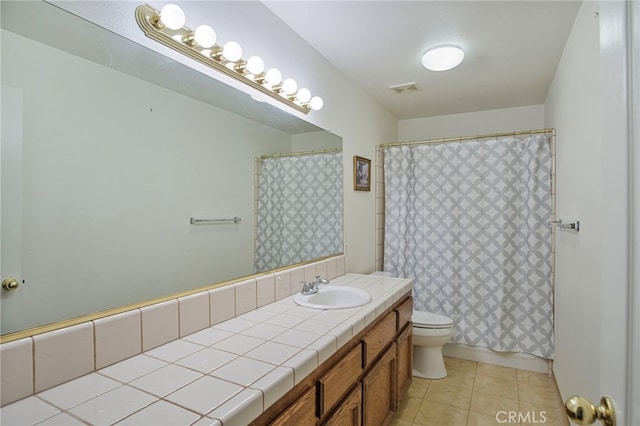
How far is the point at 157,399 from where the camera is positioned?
79 centimetres

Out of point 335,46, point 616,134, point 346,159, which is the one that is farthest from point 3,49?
point 346,159

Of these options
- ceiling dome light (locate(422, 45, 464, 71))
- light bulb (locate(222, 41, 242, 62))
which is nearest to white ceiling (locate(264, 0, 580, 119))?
ceiling dome light (locate(422, 45, 464, 71))

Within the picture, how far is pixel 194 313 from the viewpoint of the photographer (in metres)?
1.23

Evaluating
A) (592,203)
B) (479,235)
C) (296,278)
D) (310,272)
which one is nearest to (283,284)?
(296,278)

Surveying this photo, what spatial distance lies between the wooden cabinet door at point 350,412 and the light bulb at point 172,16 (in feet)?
4.81

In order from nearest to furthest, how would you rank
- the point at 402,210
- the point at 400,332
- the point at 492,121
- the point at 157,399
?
1. the point at 157,399
2. the point at 400,332
3. the point at 402,210
4. the point at 492,121

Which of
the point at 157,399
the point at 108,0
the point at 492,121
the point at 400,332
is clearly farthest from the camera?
the point at 492,121

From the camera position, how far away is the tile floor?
6.63 ft

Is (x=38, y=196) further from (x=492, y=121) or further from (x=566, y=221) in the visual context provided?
(x=492, y=121)

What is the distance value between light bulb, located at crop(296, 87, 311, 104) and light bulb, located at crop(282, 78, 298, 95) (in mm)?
64

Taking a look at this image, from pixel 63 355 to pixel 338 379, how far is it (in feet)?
2.76

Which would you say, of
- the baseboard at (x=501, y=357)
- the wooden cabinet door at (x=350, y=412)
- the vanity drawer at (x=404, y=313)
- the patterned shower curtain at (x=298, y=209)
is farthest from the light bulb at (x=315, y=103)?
the baseboard at (x=501, y=357)

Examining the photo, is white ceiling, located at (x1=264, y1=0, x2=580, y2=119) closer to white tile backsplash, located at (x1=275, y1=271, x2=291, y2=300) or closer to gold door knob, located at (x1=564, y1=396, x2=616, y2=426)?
white tile backsplash, located at (x1=275, y1=271, x2=291, y2=300)

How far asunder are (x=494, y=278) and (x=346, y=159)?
1577 mm
